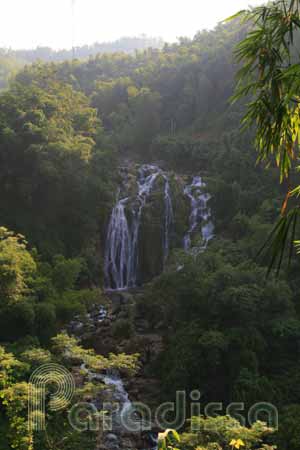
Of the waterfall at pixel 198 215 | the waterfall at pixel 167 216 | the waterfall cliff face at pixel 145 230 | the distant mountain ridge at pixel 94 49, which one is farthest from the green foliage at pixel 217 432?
the distant mountain ridge at pixel 94 49

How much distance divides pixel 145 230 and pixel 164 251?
3.57ft

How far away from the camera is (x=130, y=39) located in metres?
110

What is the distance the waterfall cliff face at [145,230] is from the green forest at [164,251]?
0.17 feet

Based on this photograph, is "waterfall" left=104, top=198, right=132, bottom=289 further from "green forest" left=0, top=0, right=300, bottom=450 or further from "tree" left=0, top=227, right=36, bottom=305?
"tree" left=0, top=227, right=36, bottom=305

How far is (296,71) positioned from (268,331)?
27.1ft

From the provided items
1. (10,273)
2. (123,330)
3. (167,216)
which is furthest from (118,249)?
(10,273)

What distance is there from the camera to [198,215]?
18.0 metres

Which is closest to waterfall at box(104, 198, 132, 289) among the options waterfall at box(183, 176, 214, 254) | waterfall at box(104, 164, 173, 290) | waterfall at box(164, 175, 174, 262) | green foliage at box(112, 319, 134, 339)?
waterfall at box(104, 164, 173, 290)

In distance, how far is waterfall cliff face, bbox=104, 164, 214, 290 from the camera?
1670 cm

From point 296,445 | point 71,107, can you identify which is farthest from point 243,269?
point 71,107

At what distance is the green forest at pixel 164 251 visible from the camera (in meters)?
4.48

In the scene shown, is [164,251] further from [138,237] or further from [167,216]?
[167,216]

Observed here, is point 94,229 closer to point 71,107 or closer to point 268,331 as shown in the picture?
point 71,107

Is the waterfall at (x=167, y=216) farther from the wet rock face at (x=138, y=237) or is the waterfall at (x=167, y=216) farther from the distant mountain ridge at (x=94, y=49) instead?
the distant mountain ridge at (x=94, y=49)
